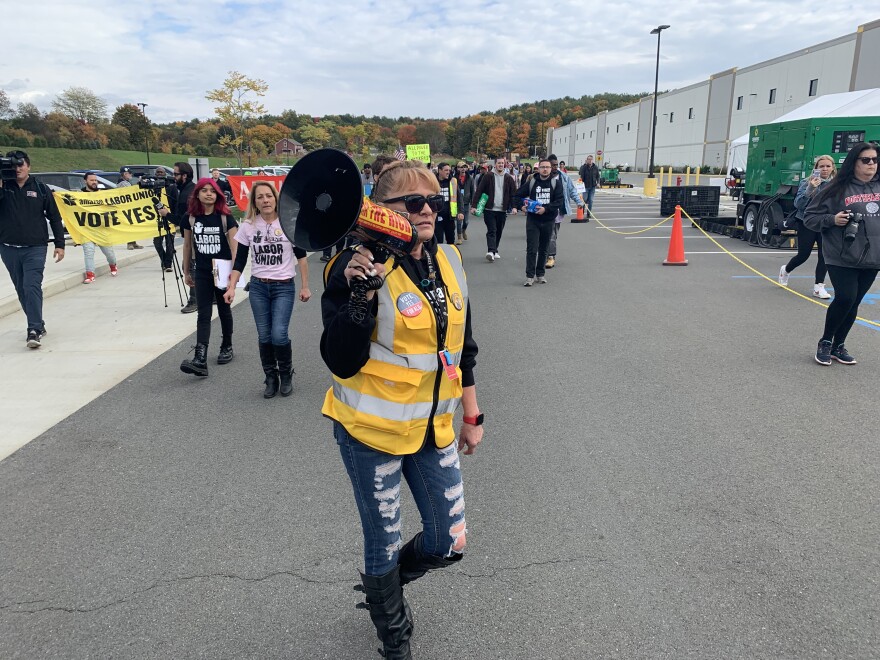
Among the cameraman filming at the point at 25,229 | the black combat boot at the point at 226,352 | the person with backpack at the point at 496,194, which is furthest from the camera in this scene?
the person with backpack at the point at 496,194

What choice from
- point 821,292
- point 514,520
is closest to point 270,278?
point 514,520

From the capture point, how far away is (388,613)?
2.36m

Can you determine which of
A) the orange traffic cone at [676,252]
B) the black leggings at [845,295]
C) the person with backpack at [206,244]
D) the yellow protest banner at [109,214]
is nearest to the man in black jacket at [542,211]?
the orange traffic cone at [676,252]

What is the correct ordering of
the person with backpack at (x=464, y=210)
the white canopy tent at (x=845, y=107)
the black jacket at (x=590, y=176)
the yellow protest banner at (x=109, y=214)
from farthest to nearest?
the black jacket at (x=590, y=176) < the white canopy tent at (x=845, y=107) < the person with backpack at (x=464, y=210) < the yellow protest banner at (x=109, y=214)

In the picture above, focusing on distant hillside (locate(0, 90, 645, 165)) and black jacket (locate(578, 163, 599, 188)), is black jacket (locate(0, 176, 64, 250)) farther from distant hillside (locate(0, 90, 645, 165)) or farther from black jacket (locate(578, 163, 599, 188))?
black jacket (locate(578, 163, 599, 188))

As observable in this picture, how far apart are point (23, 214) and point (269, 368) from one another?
3.62 m

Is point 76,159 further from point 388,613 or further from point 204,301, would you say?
point 388,613

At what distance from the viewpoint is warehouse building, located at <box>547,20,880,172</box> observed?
3369 cm

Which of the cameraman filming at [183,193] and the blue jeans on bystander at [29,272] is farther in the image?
the cameraman filming at [183,193]

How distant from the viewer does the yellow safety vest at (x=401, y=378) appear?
2053 mm

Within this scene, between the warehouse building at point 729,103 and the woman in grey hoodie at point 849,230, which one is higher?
the warehouse building at point 729,103

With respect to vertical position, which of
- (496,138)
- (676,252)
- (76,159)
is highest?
(496,138)

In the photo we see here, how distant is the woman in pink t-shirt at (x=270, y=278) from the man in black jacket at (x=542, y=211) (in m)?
5.29

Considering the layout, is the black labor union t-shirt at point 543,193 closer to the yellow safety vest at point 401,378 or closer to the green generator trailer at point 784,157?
the green generator trailer at point 784,157
